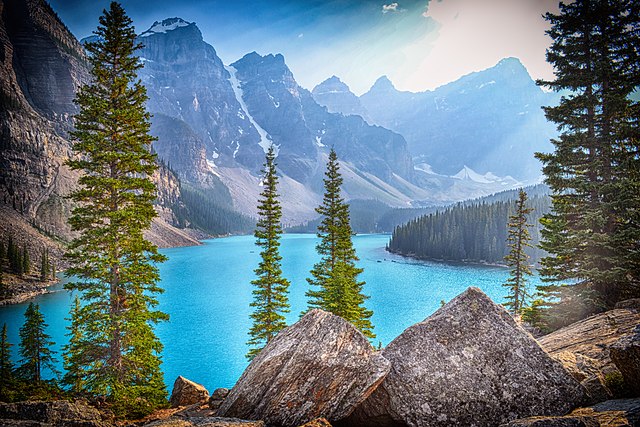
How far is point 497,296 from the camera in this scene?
64.6 metres

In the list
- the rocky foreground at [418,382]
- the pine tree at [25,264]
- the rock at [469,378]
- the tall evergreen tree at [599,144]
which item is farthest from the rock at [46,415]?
the pine tree at [25,264]

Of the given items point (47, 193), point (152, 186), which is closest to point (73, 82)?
point (47, 193)

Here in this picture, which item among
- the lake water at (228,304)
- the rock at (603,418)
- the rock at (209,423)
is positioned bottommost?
the lake water at (228,304)

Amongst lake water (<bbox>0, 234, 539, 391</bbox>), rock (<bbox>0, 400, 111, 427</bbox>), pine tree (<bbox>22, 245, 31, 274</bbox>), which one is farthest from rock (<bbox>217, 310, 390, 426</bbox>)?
pine tree (<bbox>22, 245, 31, 274</bbox>)

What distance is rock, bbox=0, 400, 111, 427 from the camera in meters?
6.77

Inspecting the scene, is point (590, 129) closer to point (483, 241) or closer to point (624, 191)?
point (624, 191)

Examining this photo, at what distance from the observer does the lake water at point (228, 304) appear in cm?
4012

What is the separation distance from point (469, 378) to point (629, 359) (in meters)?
3.04

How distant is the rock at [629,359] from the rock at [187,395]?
1515 cm

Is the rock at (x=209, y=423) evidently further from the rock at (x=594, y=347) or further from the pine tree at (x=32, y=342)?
the pine tree at (x=32, y=342)

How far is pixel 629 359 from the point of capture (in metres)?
6.76

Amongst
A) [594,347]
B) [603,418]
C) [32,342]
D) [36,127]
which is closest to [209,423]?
[603,418]

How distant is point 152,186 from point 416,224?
13910 cm

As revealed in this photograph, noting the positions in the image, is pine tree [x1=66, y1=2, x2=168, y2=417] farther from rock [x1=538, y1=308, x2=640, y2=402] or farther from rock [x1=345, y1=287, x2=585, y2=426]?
rock [x1=538, y1=308, x2=640, y2=402]
